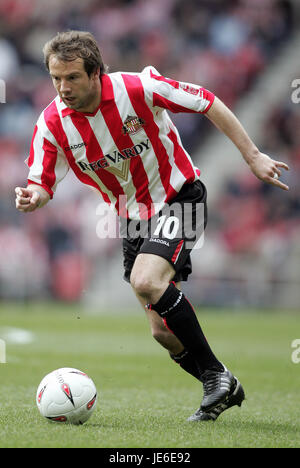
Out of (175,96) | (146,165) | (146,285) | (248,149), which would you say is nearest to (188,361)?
(146,285)

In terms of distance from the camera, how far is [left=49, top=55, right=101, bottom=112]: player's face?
13.3ft

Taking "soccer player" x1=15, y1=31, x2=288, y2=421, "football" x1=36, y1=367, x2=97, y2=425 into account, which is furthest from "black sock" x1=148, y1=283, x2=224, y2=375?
"football" x1=36, y1=367, x2=97, y2=425

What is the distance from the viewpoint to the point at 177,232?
Result: 14.3 ft

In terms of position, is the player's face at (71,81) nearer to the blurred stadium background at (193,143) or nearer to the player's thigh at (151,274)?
the player's thigh at (151,274)

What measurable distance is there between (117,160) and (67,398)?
140 centimetres

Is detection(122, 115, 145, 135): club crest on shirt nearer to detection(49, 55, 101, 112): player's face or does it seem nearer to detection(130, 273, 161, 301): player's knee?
Result: detection(49, 55, 101, 112): player's face

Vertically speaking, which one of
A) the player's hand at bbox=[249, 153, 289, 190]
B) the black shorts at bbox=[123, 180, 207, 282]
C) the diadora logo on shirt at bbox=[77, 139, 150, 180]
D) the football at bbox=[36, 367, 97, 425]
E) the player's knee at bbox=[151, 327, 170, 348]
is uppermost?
the diadora logo on shirt at bbox=[77, 139, 150, 180]

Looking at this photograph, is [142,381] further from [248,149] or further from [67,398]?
[248,149]

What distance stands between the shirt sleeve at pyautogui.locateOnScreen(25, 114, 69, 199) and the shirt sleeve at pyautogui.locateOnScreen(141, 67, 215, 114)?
2.07 ft

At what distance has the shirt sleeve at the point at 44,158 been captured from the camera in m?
A: 4.43

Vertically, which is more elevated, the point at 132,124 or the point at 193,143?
the point at 193,143

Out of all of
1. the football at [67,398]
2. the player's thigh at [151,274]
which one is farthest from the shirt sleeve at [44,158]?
the football at [67,398]

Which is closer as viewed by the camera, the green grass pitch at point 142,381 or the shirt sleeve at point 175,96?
the green grass pitch at point 142,381
